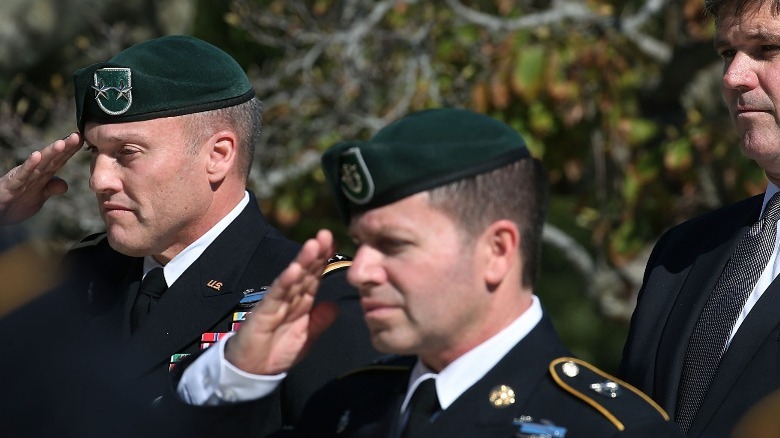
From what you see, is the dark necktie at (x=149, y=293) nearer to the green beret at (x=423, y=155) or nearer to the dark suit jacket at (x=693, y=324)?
the green beret at (x=423, y=155)

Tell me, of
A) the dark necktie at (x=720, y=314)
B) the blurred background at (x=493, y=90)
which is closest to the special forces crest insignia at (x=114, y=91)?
the dark necktie at (x=720, y=314)

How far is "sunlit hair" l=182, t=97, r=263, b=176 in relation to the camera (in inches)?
118

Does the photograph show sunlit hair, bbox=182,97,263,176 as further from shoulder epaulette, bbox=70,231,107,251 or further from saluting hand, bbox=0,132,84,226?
shoulder epaulette, bbox=70,231,107,251

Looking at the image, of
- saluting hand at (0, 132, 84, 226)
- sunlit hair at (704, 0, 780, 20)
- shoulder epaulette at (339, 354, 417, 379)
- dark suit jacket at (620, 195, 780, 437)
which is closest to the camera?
shoulder epaulette at (339, 354, 417, 379)

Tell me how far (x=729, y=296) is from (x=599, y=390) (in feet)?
2.32

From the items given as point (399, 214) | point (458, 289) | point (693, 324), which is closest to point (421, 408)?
point (458, 289)

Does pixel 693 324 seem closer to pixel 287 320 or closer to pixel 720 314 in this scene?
pixel 720 314

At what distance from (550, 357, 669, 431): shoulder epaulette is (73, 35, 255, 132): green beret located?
121cm

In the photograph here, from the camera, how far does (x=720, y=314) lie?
276 centimetres

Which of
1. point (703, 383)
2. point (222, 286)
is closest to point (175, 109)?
point (222, 286)

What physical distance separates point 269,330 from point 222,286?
732 millimetres

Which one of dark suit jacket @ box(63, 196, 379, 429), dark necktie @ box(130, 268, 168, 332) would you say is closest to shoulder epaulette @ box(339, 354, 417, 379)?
dark suit jacket @ box(63, 196, 379, 429)

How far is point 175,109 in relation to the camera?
298cm

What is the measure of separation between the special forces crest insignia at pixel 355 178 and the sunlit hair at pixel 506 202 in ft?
0.38
